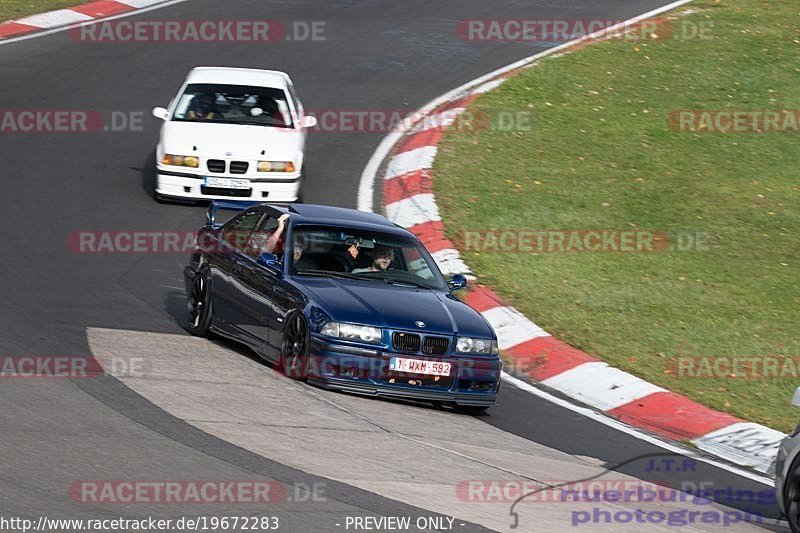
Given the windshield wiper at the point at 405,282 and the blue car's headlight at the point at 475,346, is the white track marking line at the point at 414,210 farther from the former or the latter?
the blue car's headlight at the point at 475,346

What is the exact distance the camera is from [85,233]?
14.8 m

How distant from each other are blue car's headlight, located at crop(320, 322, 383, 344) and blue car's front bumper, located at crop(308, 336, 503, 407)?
7 centimetres

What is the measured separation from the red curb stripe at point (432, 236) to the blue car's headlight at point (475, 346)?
4.29 metres

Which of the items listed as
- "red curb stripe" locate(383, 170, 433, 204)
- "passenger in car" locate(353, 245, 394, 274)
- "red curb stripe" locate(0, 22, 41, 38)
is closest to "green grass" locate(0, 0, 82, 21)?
"red curb stripe" locate(0, 22, 41, 38)

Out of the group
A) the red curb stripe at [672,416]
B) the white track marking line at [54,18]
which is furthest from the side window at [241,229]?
the white track marking line at [54,18]

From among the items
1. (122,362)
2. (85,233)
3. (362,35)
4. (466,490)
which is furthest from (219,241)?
(362,35)

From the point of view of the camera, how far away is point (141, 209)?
16016 millimetres

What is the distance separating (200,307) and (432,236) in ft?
13.1

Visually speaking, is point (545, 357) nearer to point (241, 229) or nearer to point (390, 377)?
point (390, 377)

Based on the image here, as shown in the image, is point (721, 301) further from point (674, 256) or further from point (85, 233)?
point (85, 233)

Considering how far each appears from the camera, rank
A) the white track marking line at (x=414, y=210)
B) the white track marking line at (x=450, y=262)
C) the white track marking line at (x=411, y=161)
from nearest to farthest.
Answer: the white track marking line at (x=450, y=262) < the white track marking line at (x=414, y=210) < the white track marking line at (x=411, y=161)

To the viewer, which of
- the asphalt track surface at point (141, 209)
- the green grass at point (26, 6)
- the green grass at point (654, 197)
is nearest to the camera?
the asphalt track surface at point (141, 209)

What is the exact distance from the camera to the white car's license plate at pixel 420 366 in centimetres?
1010

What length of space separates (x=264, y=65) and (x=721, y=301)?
11.1 meters
